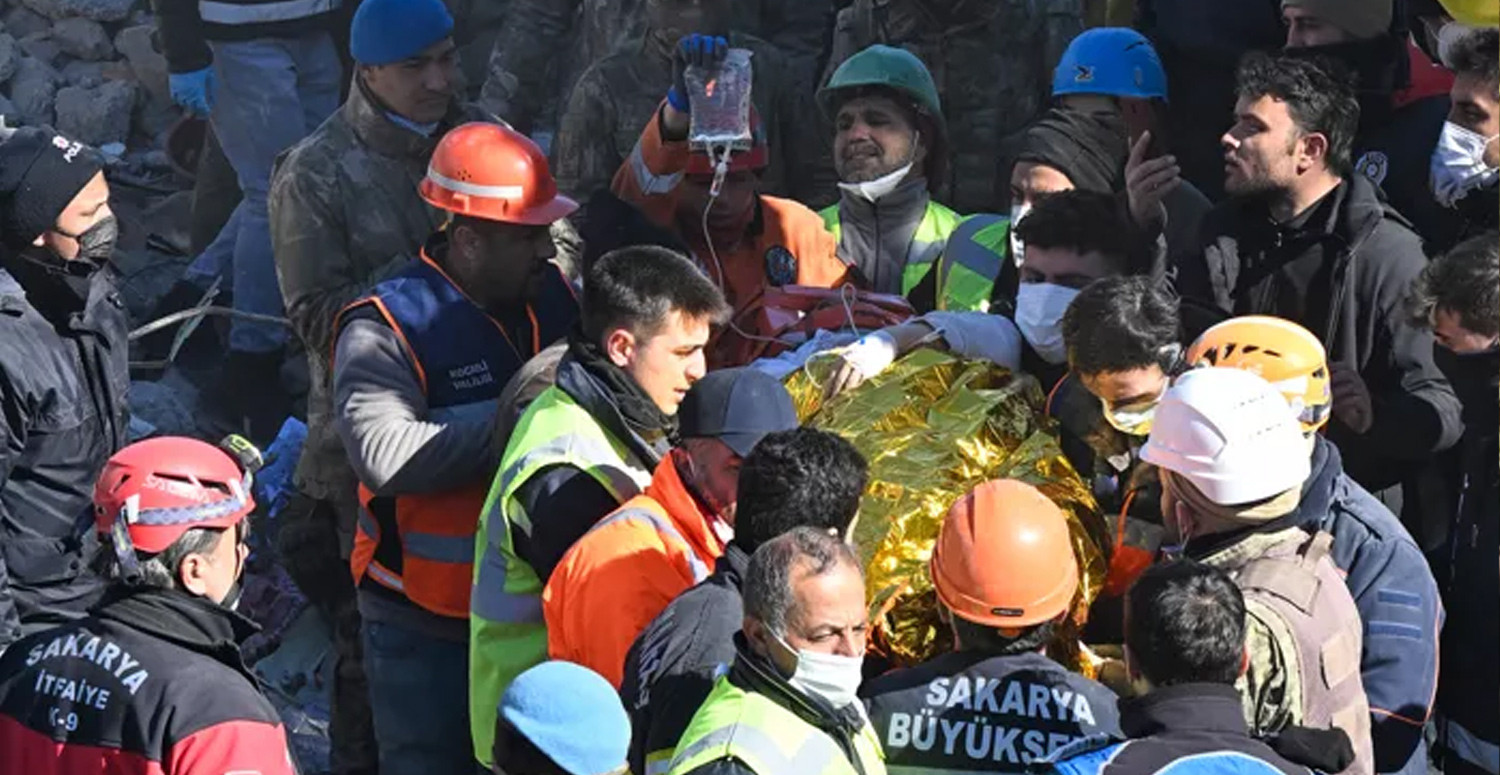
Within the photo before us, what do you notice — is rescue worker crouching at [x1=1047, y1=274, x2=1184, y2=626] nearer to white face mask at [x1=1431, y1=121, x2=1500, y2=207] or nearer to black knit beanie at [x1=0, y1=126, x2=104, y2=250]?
white face mask at [x1=1431, y1=121, x2=1500, y2=207]

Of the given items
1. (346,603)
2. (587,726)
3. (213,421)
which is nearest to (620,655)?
(587,726)

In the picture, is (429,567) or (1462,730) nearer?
(1462,730)

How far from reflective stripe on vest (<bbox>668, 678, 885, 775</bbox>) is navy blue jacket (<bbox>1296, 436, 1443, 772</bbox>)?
4.53ft

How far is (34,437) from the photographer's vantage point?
5.42m

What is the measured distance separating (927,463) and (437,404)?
1.45 metres

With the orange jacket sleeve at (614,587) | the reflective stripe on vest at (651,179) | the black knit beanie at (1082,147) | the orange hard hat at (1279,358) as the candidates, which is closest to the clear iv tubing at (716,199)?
the reflective stripe on vest at (651,179)

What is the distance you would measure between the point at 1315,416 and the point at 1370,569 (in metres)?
0.35

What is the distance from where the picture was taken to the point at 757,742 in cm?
357

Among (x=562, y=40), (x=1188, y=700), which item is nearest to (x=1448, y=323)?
(x=1188, y=700)

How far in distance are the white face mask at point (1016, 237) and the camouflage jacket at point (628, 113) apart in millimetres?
1461

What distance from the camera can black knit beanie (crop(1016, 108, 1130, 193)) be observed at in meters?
6.30

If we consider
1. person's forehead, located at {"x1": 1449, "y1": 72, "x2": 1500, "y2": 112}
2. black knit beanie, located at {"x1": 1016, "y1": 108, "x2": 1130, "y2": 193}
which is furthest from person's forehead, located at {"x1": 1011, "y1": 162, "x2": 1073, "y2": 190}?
person's forehead, located at {"x1": 1449, "y1": 72, "x2": 1500, "y2": 112}

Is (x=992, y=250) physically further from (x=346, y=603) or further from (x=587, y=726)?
(x=587, y=726)

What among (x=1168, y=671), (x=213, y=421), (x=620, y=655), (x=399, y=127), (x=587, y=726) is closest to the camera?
(x=587, y=726)
